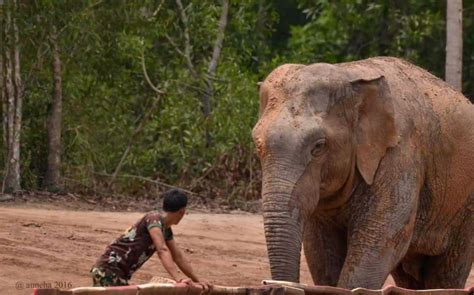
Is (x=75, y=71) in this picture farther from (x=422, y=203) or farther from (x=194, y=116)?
(x=422, y=203)

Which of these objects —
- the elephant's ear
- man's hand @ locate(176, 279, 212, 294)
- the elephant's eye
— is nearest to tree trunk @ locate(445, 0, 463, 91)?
the elephant's ear

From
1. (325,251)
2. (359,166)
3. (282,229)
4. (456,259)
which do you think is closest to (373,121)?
(359,166)

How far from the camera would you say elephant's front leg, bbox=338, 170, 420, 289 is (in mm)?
11070

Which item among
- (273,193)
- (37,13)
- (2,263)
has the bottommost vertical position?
(2,263)

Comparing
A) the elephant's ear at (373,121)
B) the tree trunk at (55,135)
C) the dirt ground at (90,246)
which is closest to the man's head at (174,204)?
→ the elephant's ear at (373,121)

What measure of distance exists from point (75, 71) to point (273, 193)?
8385mm

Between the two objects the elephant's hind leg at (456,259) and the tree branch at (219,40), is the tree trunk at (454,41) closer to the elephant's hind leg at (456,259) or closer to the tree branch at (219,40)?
the tree branch at (219,40)

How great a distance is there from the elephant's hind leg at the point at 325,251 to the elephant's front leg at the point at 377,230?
1.53 feet

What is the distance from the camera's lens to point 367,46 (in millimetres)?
24453

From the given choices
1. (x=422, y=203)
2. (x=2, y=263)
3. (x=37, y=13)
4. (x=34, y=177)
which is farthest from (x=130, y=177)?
(x=422, y=203)

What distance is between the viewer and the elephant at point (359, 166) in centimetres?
1052

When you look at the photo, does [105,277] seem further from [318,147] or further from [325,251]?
[325,251]

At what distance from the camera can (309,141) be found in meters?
10.6

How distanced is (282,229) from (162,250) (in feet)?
3.63
